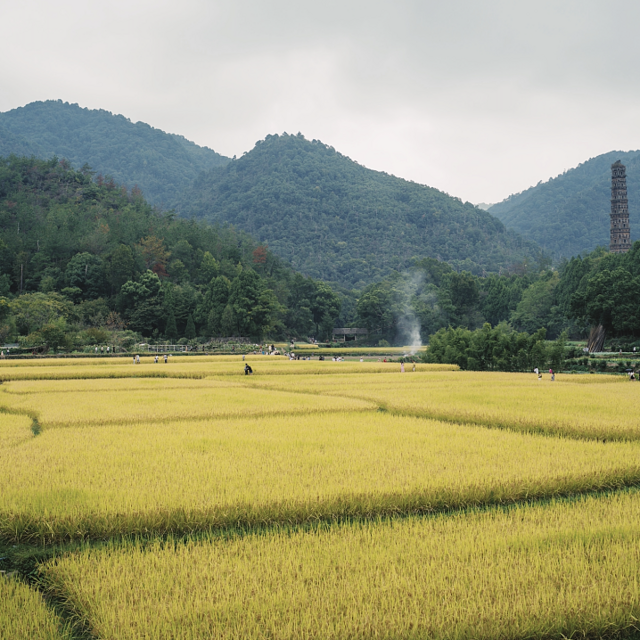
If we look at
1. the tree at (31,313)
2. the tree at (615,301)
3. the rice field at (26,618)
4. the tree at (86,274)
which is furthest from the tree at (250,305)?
the rice field at (26,618)

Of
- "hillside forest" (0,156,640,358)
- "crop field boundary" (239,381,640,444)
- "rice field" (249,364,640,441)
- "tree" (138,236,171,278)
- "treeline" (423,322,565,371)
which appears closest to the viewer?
"crop field boundary" (239,381,640,444)

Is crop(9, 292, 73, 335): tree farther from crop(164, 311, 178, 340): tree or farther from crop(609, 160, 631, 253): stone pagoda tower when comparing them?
crop(609, 160, 631, 253): stone pagoda tower

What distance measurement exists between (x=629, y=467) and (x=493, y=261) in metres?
145

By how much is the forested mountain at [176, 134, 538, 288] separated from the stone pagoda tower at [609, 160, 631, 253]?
33.1 meters

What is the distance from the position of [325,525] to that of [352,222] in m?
166

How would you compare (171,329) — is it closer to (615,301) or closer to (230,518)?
(615,301)

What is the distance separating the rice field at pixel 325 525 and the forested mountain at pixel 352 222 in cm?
12370

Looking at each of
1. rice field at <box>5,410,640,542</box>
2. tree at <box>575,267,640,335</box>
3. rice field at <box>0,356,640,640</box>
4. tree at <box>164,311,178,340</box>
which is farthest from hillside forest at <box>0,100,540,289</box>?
rice field at <box>5,410,640,542</box>

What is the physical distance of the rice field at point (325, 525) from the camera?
4.57 m

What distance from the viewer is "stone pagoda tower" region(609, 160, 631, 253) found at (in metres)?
113

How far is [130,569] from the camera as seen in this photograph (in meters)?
5.42

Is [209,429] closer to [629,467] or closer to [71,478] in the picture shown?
[71,478]

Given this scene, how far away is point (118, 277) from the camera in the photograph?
76.2m

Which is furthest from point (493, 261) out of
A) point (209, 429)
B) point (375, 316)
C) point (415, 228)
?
point (209, 429)
